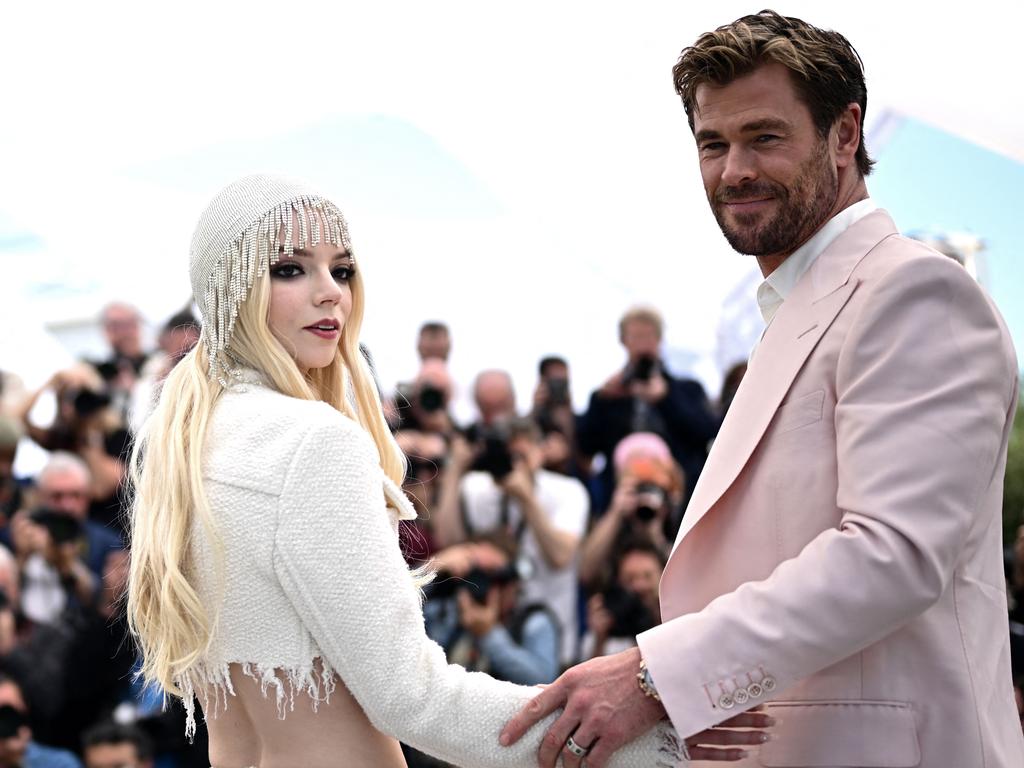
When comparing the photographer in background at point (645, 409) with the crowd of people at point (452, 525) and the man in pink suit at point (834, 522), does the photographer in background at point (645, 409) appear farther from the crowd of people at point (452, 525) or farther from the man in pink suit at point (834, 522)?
the man in pink suit at point (834, 522)

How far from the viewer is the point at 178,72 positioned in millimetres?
6816

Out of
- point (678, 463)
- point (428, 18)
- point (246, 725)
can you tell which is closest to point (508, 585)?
point (678, 463)

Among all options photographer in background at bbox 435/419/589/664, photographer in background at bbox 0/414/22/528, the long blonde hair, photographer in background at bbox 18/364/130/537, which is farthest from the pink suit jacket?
photographer in background at bbox 0/414/22/528

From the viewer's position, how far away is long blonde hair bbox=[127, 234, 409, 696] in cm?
203

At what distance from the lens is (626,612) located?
542 cm

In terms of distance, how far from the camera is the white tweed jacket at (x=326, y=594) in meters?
1.98

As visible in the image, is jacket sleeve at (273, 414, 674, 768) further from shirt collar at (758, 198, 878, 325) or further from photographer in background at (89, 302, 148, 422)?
photographer in background at (89, 302, 148, 422)

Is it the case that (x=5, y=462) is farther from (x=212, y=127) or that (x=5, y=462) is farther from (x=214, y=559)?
(x=214, y=559)

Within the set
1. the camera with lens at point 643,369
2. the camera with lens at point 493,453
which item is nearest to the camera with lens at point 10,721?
the camera with lens at point 493,453

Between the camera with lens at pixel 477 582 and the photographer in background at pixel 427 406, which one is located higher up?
the photographer in background at pixel 427 406

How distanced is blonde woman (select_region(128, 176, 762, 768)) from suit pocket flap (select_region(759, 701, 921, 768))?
0.24 ft

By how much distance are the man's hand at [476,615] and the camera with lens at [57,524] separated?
1530mm

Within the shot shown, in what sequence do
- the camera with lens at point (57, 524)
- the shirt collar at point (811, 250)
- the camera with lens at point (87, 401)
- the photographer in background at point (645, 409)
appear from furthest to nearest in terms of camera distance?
1. the photographer in background at point (645, 409)
2. the camera with lens at point (87, 401)
3. the camera with lens at point (57, 524)
4. the shirt collar at point (811, 250)

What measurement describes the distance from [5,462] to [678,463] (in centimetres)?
275
